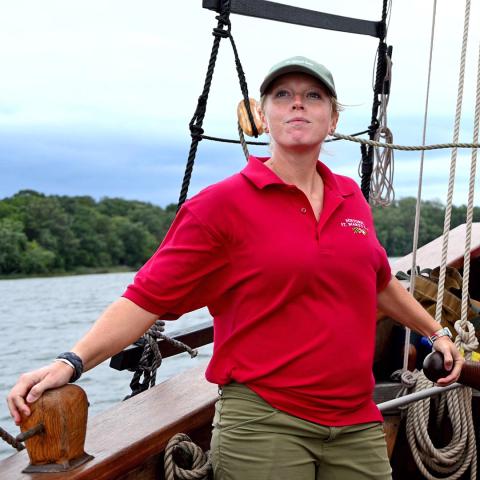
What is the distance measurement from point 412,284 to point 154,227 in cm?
3345

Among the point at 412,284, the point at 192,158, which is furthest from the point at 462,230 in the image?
the point at 192,158

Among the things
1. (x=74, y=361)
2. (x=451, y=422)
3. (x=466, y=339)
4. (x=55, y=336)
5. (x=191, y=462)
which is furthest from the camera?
(x=55, y=336)

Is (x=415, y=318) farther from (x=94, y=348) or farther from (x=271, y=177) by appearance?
(x=94, y=348)

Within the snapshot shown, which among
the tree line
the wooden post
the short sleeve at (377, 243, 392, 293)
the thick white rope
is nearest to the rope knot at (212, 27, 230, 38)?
the thick white rope

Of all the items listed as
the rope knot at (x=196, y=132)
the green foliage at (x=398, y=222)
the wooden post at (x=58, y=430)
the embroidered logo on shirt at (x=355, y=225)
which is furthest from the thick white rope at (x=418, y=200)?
the green foliage at (x=398, y=222)

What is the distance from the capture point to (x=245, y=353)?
5.88 ft

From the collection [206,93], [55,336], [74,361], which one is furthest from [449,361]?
[55,336]

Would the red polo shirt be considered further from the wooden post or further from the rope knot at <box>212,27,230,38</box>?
the rope knot at <box>212,27,230,38</box>

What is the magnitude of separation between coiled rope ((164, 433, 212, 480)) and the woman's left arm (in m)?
0.63

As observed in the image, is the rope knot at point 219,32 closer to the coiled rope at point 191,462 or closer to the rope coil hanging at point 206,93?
the rope coil hanging at point 206,93

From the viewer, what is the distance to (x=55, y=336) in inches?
512

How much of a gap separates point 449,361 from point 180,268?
0.83 m

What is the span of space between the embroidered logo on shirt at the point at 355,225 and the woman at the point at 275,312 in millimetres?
30

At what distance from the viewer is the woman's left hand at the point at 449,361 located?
7.08 feet
